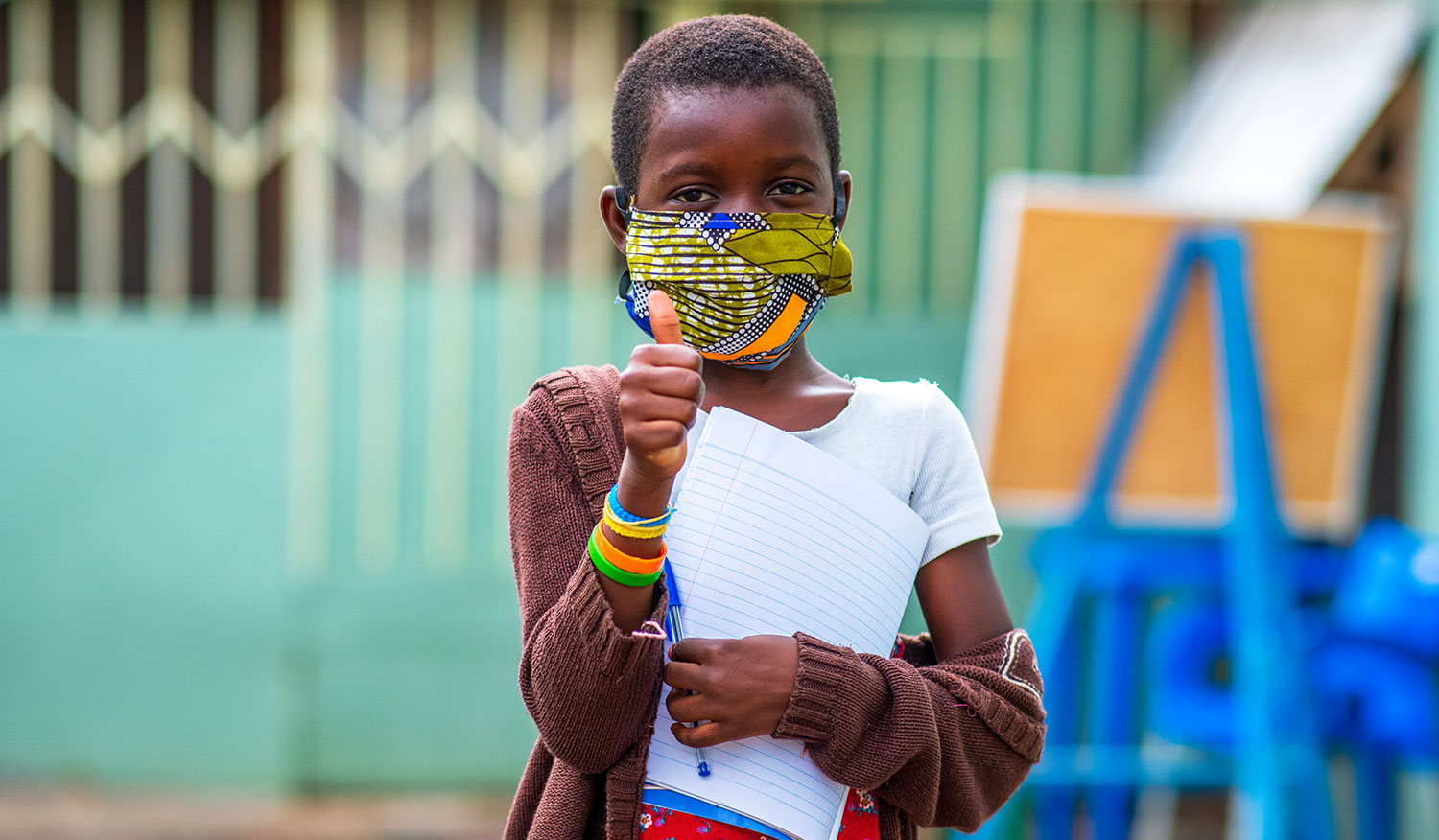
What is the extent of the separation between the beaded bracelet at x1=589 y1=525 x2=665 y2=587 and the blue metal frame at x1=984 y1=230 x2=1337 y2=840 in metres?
1.95

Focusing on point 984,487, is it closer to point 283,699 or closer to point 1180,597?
point 1180,597

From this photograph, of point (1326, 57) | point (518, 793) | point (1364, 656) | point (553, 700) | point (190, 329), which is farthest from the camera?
point (190, 329)

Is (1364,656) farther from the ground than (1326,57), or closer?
closer

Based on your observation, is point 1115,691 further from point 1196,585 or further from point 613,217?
point 613,217

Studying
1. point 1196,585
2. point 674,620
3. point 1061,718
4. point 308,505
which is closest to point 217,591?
point 308,505

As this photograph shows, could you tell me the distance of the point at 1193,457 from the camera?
323 centimetres

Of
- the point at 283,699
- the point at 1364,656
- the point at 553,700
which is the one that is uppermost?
the point at 553,700

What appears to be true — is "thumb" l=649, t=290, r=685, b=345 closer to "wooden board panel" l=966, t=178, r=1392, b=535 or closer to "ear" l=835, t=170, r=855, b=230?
"ear" l=835, t=170, r=855, b=230

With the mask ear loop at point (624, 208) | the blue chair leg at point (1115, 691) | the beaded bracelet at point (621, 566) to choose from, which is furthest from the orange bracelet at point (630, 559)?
Answer: the blue chair leg at point (1115, 691)

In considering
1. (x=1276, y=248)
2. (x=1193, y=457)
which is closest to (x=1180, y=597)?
(x=1193, y=457)

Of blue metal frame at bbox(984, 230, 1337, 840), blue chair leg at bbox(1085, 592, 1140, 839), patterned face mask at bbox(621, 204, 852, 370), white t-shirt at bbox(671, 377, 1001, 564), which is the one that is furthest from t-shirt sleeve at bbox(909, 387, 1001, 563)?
blue chair leg at bbox(1085, 592, 1140, 839)

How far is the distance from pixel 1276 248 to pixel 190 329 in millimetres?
2975

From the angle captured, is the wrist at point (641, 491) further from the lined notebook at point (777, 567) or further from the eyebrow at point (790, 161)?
the eyebrow at point (790, 161)

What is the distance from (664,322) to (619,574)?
191mm
